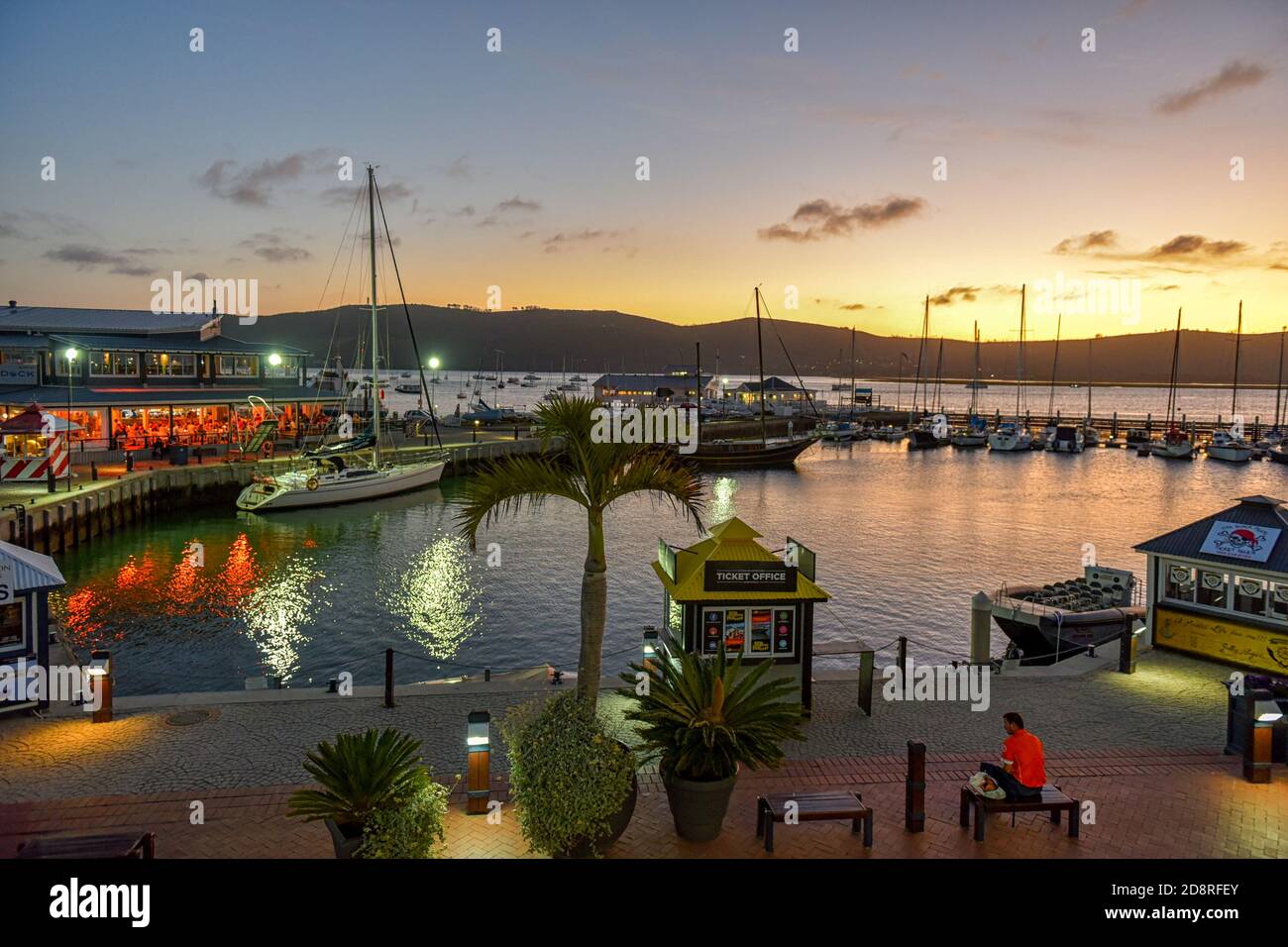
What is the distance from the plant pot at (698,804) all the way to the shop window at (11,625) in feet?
35.5

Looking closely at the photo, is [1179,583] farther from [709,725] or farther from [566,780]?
[566,780]

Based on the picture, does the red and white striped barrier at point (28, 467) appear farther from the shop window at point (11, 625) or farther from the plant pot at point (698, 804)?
the plant pot at point (698, 804)

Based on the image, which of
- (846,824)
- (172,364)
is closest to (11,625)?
(846,824)

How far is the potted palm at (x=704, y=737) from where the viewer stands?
29.3ft

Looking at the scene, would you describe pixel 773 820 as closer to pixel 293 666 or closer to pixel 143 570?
pixel 293 666

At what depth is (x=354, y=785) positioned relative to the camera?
8016 millimetres

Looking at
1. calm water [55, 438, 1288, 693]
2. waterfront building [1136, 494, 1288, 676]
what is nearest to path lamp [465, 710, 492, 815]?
calm water [55, 438, 1288, 693]

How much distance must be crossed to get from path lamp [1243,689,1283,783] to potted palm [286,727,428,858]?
10.3 meters

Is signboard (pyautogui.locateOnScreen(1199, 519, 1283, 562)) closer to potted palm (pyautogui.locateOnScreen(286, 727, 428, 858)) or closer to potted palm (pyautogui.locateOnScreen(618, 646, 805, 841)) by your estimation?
potted palm (pyautogui.locateOnScreen(618, 646, 805, 841))

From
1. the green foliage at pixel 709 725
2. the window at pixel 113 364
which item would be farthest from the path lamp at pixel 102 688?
the window at pixel 113 364

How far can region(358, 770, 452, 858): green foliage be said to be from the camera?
25.1 feet
